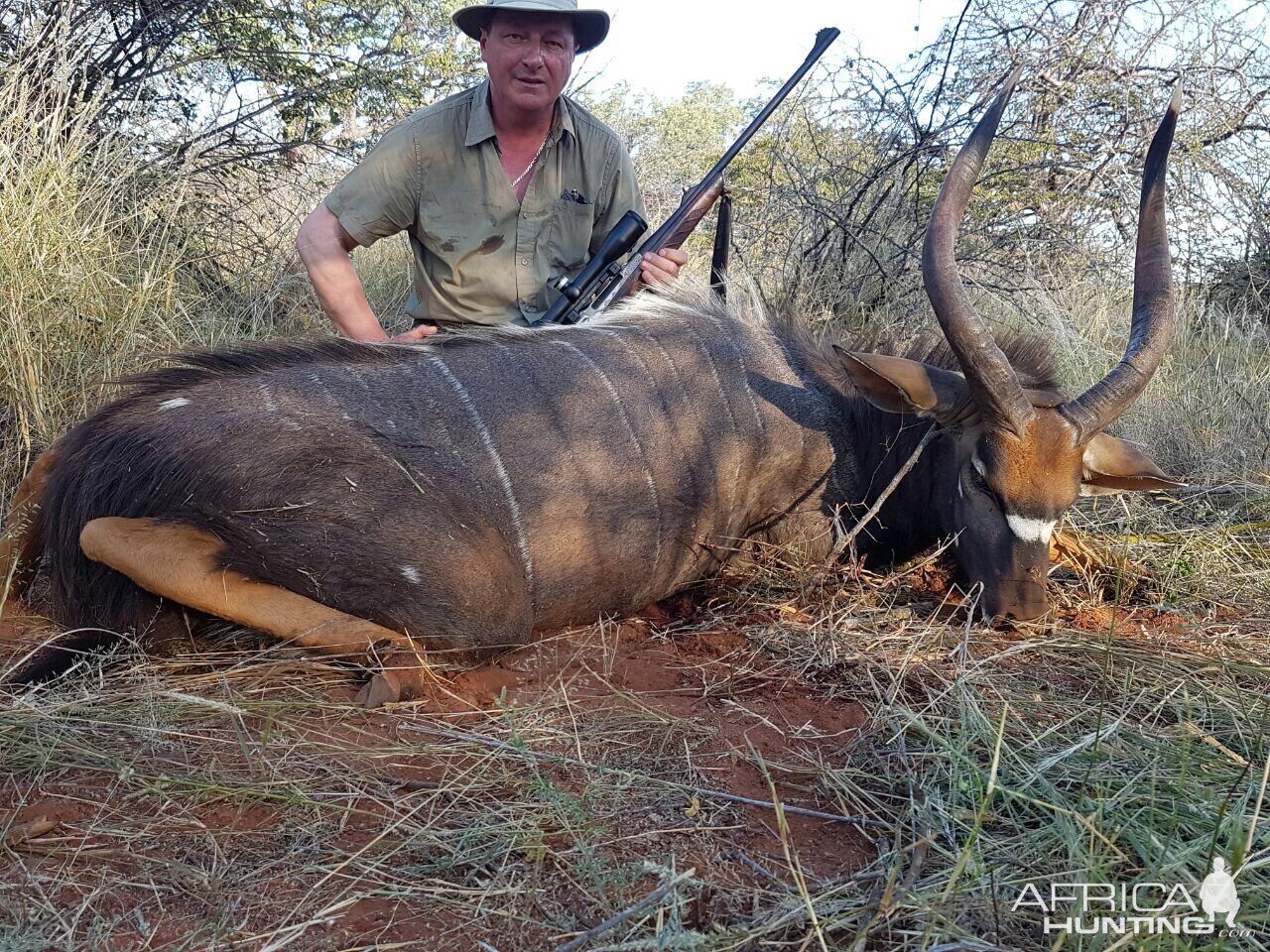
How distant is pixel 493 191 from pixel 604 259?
56cm

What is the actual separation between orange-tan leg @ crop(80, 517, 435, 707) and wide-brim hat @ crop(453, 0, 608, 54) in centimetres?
251

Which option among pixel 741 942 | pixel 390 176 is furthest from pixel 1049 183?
pixel 741 942

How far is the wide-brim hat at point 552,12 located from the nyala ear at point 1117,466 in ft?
8.47

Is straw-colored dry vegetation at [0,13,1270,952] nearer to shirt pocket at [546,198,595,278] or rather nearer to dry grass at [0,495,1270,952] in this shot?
dry grass at [0,495,1270,952]

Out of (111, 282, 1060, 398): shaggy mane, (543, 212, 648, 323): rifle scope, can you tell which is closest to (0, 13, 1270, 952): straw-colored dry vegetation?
(111, 282, 1060, 398): shaggy mane

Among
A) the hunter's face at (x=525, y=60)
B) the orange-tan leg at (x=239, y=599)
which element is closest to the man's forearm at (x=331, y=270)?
A: the hunter's face at (x=525, y=60)

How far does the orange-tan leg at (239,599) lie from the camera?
2.43 meters

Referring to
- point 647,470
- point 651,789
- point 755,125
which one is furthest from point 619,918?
point 755,125

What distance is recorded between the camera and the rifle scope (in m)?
4.04

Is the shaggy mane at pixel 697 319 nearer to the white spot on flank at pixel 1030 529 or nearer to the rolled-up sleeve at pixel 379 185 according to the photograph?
the white spot on flank at pixel 1030 529

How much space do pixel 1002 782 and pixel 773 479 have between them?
1562mm

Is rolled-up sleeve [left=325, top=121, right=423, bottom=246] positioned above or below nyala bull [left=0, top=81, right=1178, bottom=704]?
above

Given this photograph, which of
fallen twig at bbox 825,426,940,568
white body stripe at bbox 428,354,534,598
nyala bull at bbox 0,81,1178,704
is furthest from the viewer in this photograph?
fallen twig at bbox 825,426,940,568

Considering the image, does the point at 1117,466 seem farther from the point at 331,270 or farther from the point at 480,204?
the point at 331,270
